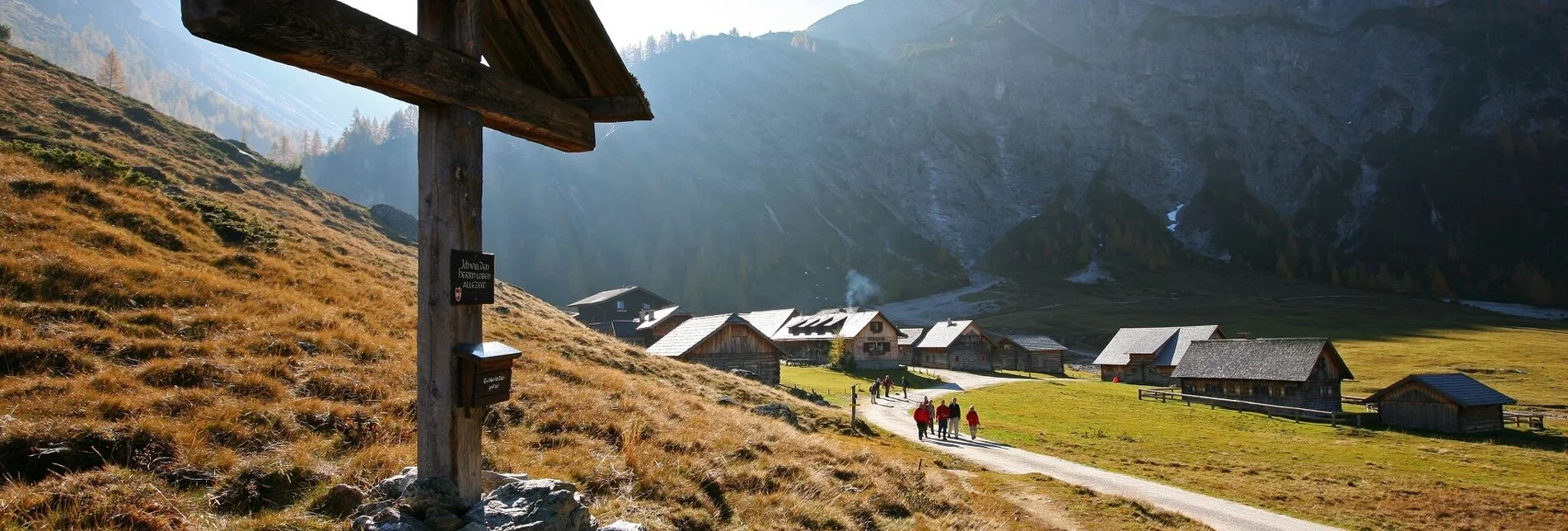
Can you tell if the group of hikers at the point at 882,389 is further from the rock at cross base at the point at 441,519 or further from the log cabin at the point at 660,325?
the rock at cross base at the point at 441,519

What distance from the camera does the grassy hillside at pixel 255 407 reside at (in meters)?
7.06

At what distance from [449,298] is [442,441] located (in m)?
1.16

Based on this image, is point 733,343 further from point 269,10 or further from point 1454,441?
point 269,10

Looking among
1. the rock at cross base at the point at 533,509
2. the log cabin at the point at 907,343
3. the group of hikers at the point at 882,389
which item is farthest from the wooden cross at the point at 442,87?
the log cabin at the point at 907,343

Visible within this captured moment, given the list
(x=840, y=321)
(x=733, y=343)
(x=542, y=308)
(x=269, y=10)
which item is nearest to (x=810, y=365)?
(x=840, y=321)

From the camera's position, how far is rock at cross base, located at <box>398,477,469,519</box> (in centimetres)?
570

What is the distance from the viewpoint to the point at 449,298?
586 centimetres

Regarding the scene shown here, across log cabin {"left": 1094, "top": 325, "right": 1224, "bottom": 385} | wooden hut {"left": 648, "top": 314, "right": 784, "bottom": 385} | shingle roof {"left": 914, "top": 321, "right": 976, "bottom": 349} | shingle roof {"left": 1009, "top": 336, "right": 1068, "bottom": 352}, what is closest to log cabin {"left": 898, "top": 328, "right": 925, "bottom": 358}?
shingle roof {"left": 914, "top": 321, "right": 976, "bottom": 349}

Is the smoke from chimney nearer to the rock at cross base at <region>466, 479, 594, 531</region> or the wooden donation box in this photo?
the rock at cross base at <region>466, 479, 594, 531</region>

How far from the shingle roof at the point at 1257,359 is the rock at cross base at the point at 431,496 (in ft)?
201

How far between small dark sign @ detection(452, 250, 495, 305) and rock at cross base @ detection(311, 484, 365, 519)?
242 cm

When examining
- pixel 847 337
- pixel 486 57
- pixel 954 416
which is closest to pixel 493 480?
pixel 486 57

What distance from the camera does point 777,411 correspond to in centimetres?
2405

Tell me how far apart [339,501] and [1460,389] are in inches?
2399
